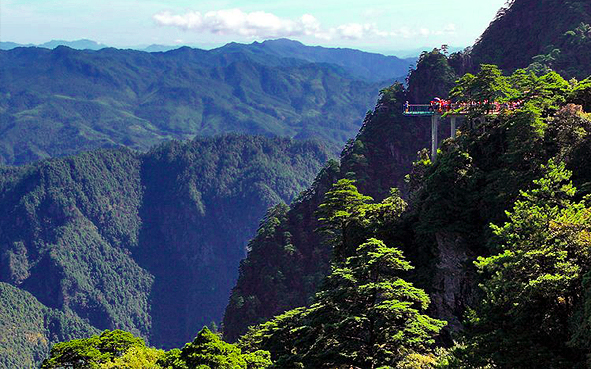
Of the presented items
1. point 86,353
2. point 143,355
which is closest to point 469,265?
point 143,355

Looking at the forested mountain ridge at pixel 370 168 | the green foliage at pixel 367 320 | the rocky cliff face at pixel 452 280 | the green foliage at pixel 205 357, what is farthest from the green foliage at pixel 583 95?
the forested mountain ridge at pixel 370 168

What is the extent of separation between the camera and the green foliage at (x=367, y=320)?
29375 mm

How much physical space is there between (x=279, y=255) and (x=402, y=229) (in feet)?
246

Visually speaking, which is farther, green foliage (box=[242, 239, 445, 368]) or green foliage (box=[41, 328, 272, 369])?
green foliage (box=[41, 328, 272, 369])

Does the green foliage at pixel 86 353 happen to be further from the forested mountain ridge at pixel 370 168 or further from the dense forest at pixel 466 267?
the forested mountain ridge at pixel 370 168

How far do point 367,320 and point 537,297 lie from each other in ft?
29.5

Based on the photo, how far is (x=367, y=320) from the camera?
30.1 m

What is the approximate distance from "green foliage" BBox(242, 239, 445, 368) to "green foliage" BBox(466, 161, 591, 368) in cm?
415

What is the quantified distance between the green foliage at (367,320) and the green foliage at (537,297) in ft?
13.6

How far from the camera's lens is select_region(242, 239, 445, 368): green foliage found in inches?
1156

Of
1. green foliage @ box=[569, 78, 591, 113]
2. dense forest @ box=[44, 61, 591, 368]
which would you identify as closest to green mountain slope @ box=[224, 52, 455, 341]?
dense forest @ box=[44, 61, 591, 368]

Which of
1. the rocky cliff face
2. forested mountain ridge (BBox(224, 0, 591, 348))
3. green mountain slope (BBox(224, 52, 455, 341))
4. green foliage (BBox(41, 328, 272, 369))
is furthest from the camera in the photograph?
green mountain slope (BBox(224, 52, 455, 341))

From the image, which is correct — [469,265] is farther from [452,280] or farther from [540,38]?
[540,38]

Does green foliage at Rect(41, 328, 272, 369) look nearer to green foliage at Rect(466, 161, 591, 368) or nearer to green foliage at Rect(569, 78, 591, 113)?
green foliage at Rect(466, 161, 591, 368)
